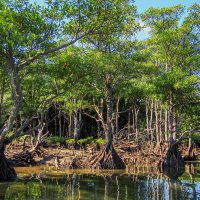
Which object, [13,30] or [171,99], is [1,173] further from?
[171,99]

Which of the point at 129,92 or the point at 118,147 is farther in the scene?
the point at 118,147

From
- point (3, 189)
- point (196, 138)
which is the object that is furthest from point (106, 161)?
point (196, 138)

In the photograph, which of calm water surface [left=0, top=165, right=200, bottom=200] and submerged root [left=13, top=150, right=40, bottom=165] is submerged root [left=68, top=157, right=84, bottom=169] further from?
calm water surface [left=0, top=165, right=200, bottom=200]

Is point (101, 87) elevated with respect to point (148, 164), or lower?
elevated

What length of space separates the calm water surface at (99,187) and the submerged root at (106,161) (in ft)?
8.11

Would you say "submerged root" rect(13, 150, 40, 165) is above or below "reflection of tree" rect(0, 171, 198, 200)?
above

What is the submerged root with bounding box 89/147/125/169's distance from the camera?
20.2 meters

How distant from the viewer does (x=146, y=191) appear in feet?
41.8

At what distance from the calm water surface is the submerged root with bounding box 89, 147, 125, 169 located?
2.47 m

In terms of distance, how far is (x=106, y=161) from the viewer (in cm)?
2030

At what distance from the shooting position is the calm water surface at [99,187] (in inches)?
457

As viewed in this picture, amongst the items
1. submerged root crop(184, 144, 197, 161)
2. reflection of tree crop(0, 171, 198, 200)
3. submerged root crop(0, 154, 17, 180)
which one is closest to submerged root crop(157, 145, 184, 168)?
reflection of tree crop(0, 171, 198, 200)

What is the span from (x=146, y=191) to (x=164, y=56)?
43.0 ft

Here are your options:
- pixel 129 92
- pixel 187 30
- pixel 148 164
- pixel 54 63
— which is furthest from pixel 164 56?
pixel 54 63
